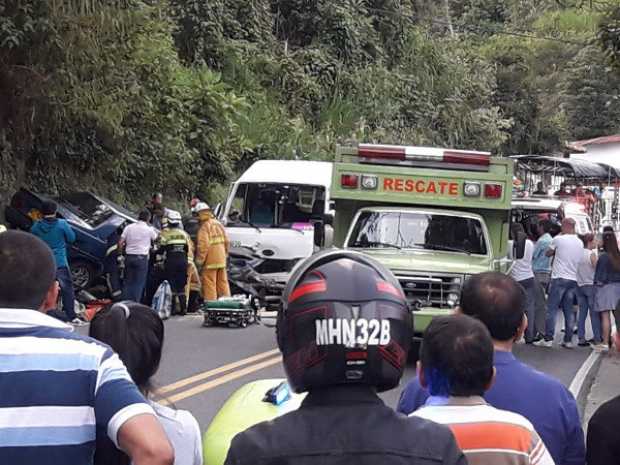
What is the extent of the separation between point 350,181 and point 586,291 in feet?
12.9

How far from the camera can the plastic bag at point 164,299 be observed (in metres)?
16.2

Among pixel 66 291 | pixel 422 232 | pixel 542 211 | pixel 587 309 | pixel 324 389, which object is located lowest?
pixel 66 291

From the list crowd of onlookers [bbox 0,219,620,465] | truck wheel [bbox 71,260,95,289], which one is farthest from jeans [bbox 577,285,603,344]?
crowd of onlookers [bbox 0,219,620,465]

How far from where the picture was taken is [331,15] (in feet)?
111

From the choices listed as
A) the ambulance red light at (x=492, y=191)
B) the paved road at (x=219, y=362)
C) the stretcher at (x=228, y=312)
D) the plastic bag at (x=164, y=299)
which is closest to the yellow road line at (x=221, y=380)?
the paved road at (x=219, y=362)

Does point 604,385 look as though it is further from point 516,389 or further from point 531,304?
point 516,389

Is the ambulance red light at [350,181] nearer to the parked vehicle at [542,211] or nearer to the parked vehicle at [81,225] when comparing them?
the parked vehicle at [81,225]

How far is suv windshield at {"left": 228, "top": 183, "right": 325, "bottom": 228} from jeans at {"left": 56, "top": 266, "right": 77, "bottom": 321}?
5606 millimetres

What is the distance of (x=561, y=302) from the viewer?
15031 mm

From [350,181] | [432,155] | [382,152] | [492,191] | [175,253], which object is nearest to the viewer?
[492,191]

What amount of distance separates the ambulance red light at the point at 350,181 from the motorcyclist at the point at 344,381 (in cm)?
1108

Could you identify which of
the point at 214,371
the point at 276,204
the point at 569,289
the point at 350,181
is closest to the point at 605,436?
the point at 214,371

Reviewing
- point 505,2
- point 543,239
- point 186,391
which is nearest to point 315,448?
point 186,391

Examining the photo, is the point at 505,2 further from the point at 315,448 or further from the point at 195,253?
the point at 315,448
